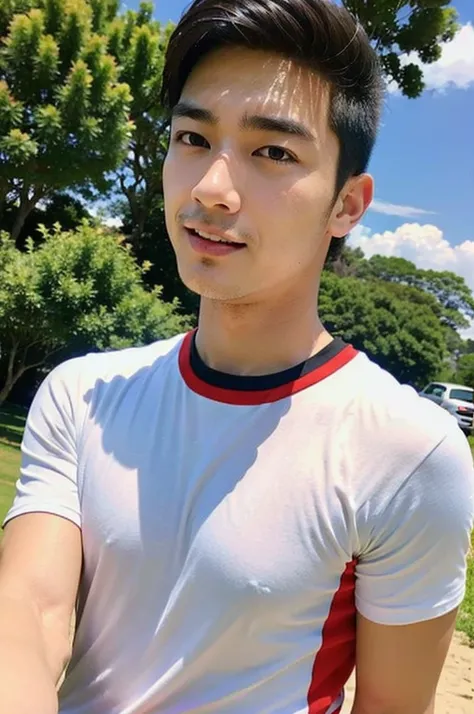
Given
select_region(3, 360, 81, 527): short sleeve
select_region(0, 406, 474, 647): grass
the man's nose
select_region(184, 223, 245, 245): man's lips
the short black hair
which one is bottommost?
select_region(0, 406, 474, 647): grass

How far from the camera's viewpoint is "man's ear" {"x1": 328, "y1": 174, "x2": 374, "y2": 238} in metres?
1.43

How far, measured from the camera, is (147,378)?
143 centimetres

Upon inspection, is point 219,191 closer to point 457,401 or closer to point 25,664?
point 25,664

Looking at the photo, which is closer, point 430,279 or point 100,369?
point 100,369

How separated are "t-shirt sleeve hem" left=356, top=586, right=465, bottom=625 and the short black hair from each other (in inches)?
29.0

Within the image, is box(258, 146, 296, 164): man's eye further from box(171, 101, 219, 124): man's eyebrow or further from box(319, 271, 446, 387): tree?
box(319, 271, 446, 387): tree

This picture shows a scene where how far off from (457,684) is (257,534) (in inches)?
178

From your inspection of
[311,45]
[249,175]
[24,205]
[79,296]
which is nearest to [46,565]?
[249,175]

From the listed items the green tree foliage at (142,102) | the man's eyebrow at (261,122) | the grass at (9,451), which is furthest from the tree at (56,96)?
the man's eyebrow at (261,122)

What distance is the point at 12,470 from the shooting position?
8906mm

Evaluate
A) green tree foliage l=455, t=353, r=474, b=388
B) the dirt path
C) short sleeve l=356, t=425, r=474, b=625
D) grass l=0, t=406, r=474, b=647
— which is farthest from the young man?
green tree foliage l=455, t=353, r=474, b=388

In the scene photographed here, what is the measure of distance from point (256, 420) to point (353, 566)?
0.94 ft

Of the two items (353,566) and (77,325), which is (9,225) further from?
(353,566)

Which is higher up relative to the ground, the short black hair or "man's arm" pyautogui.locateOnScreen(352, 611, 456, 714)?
the short black hair
